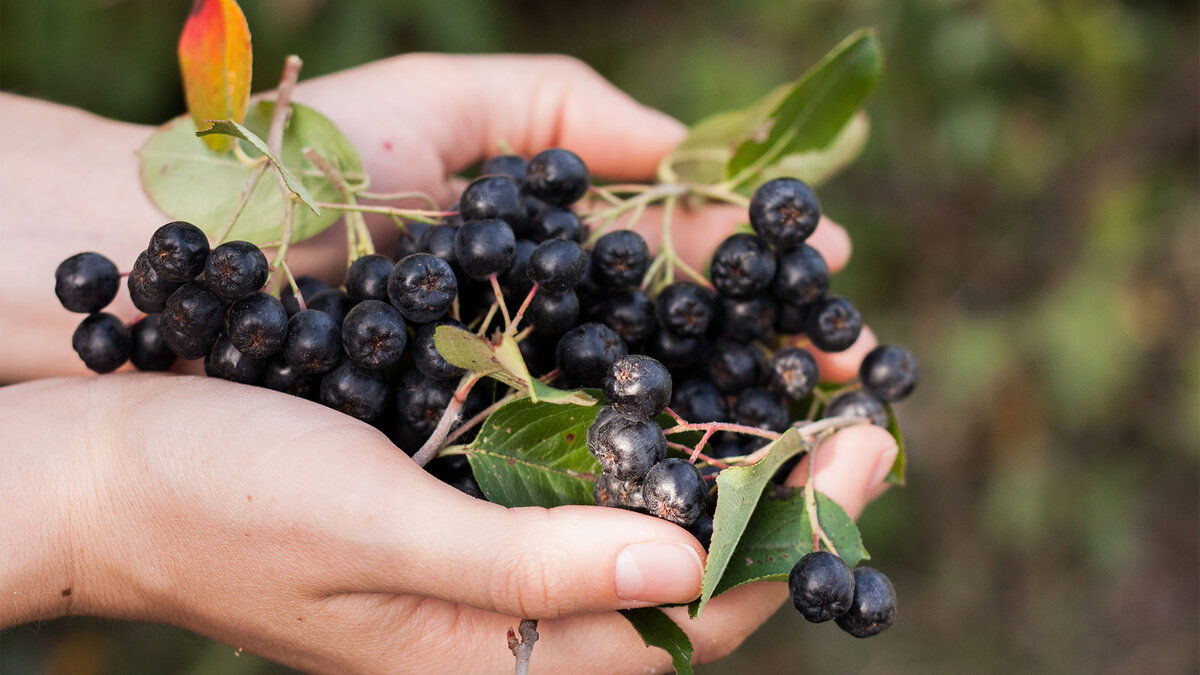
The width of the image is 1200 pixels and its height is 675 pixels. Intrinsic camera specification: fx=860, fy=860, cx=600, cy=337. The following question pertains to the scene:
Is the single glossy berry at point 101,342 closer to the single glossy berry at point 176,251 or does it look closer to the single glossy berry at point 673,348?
the single glossy berry at point 176,251

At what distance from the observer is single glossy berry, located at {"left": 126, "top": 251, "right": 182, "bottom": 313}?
1.45 meters

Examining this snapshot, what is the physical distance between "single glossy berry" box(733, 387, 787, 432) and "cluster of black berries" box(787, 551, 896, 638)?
406 mm

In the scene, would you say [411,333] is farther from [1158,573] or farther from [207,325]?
[1158,573]

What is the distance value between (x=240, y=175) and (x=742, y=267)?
113 cm

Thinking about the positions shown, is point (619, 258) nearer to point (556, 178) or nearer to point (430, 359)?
point (556, 178)

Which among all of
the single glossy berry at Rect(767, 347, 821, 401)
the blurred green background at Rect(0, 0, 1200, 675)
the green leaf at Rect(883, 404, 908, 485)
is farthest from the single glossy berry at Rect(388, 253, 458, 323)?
the blurred green background at Rect(0, 0, 1200, 675)

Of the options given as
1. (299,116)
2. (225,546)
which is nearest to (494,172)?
(299,116)

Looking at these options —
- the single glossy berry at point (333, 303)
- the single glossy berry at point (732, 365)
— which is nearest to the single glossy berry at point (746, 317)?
the single glossy berry at point (732, 365)

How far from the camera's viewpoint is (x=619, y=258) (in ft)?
5.71

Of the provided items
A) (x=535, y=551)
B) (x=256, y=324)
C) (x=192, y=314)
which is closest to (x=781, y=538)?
(x=535, y=551)

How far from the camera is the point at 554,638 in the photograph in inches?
60.7

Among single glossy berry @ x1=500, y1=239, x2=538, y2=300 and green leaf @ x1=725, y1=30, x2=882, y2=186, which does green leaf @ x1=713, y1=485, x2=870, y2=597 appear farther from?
green leaf @ x1=725, y1=30, x2=882, y2=186

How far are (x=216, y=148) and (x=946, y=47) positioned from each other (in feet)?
8.88

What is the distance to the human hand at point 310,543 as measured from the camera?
1283 millimetres
